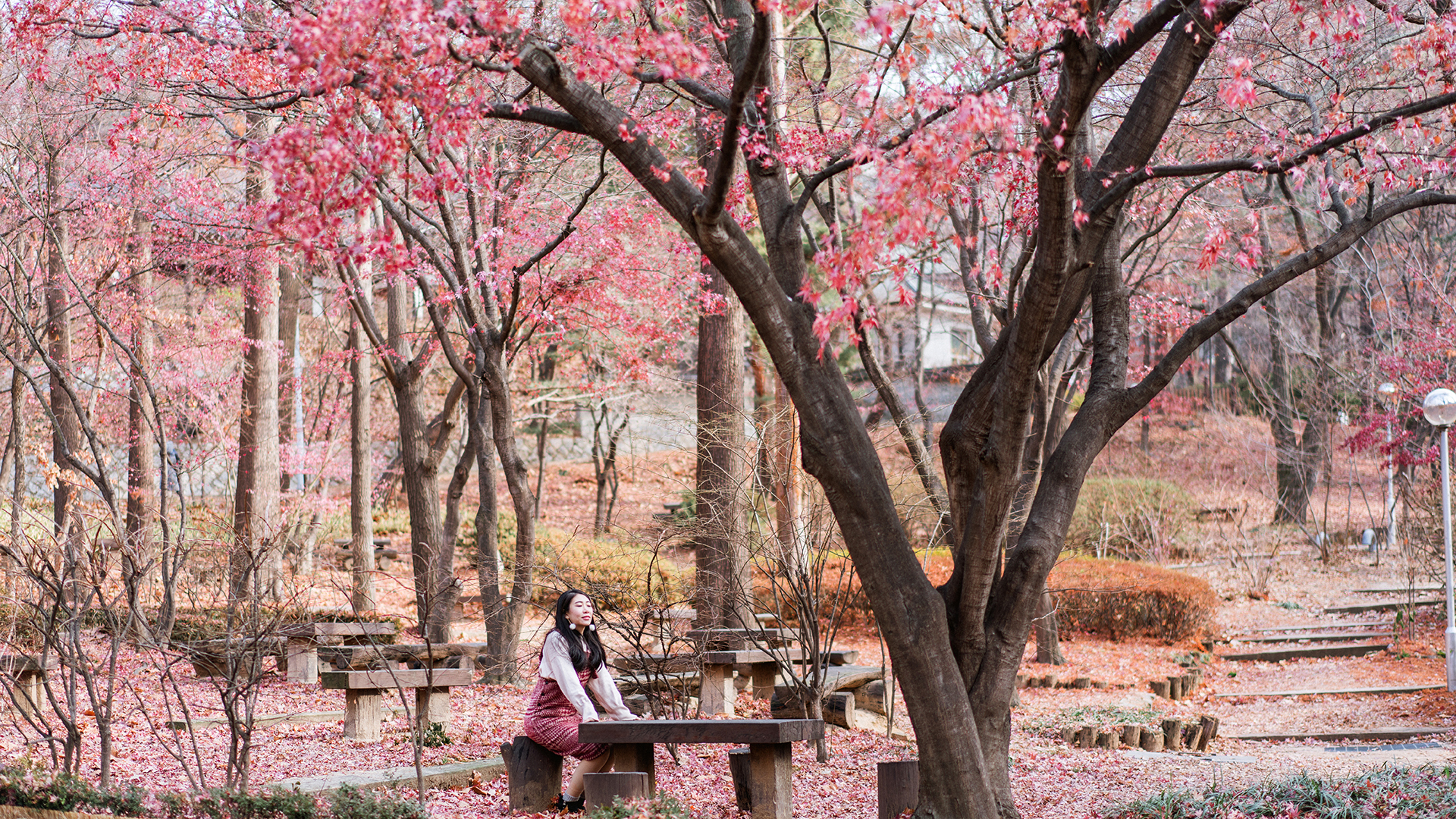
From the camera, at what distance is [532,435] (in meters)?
28.3

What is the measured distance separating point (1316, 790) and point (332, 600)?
1247 centimetres

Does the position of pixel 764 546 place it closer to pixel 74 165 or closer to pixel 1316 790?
pixel 1316 790

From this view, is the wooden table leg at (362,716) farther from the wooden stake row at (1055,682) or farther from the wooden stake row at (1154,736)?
the wooden stake row at (1055,682)

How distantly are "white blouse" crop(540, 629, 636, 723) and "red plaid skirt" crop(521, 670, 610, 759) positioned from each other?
0.21 feet

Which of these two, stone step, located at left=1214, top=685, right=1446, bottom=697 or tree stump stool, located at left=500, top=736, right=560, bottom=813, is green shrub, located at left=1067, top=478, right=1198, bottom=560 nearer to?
stone step, located at left=1214, top=685, right=1446, bottom=697

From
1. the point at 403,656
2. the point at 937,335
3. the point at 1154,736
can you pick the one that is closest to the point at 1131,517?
the point at 1154,736

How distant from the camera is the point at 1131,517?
19.7 meters

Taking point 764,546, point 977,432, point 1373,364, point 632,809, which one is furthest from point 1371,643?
point 632,809

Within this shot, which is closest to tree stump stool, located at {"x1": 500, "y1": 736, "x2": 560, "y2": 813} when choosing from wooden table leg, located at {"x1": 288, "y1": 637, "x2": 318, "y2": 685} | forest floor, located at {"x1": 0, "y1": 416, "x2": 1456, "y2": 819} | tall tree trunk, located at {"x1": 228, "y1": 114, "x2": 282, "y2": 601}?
forest floor, located at {"x1": 0, "y1": 416, "x2": 1456, "y2": 819}

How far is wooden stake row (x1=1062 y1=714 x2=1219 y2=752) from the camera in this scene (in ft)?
28.5

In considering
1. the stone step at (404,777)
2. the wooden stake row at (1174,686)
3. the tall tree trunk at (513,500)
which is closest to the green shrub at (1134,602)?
the wooden stake row at (1174,686)

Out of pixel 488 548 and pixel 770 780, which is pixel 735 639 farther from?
pixel 770 780

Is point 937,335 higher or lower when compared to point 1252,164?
higher

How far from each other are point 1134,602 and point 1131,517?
203 inches
